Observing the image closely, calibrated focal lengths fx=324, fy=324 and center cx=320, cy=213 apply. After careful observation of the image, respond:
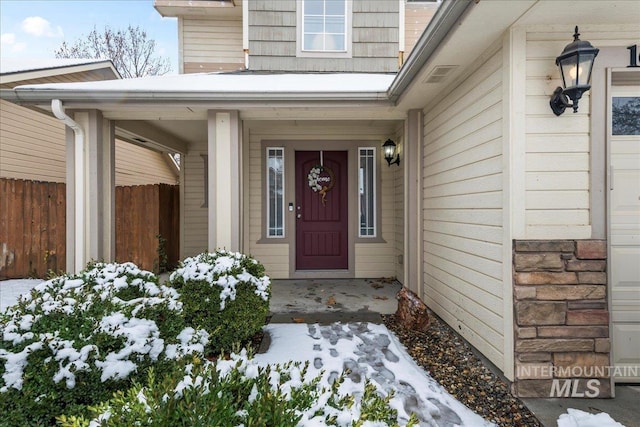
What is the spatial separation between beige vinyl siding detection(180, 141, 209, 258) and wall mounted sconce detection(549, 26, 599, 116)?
5.64 meters

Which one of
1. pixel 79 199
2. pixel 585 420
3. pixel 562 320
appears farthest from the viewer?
pixel 79 199

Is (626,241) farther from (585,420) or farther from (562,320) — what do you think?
(585,420)

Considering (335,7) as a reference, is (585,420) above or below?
below

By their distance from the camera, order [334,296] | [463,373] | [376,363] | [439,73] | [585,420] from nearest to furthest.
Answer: [585,420] → [463,373] → [376,363] → [439,73] → [334,296]

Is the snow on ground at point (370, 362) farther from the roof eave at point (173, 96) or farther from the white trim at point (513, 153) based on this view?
the roof eave at point (173, 96)

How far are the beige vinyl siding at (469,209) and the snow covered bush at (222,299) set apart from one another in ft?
5.78

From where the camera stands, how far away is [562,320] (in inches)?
82.6

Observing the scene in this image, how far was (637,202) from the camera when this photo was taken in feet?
7.22

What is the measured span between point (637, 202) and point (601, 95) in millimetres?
772

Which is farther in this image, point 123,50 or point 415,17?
point 123,50

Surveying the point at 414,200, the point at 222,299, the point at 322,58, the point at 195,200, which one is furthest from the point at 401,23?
the point at 222,299

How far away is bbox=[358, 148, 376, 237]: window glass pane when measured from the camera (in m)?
5.25

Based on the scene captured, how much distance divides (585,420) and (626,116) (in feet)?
6.51

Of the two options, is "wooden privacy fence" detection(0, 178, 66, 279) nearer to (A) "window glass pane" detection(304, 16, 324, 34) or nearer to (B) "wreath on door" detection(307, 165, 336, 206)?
(B) "wreath on door" detection(307, 165, 336, 206)
